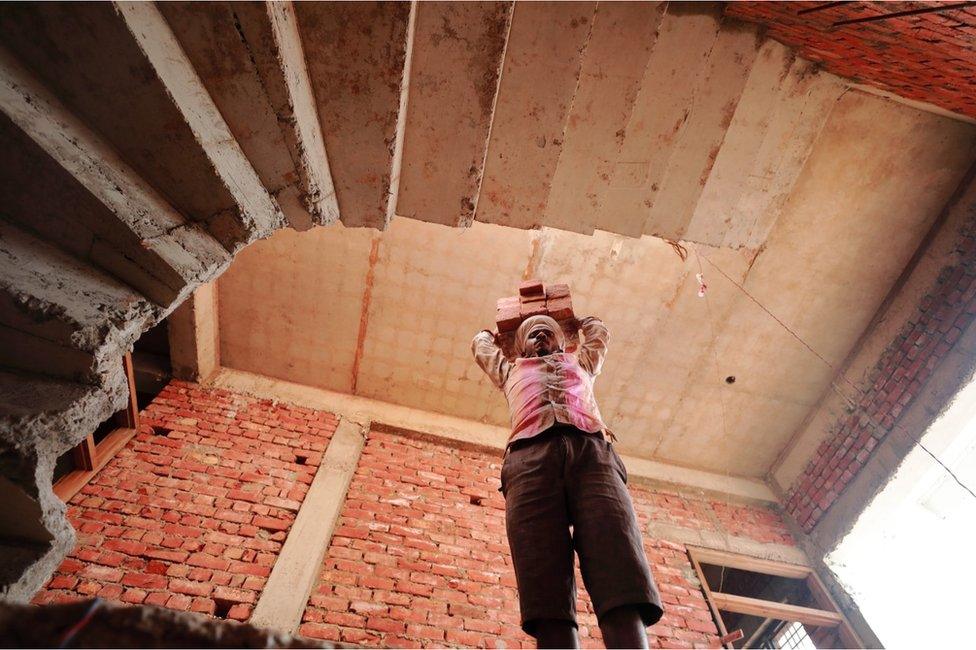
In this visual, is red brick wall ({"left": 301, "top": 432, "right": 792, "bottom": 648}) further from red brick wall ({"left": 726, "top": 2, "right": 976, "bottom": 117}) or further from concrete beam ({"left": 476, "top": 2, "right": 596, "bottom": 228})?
red brick wall ({"left": 726, "top": 2, "right": 976, "bottom": 117})

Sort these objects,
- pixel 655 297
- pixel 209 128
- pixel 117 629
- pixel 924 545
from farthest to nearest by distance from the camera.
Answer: pixel 655 297 → pixel 924 545 → pixel 209 128 → pixel 117 629

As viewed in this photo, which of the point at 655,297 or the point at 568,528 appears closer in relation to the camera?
the point at 568,528

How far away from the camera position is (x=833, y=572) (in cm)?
412

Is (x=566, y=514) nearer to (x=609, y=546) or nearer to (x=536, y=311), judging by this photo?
(x=609, y=546)

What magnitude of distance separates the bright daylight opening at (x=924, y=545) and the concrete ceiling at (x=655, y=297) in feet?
3.41

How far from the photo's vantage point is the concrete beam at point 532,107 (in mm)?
1926

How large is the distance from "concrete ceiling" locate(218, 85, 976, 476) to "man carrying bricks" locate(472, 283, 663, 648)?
177cm

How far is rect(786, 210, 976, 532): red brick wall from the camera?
363 cm

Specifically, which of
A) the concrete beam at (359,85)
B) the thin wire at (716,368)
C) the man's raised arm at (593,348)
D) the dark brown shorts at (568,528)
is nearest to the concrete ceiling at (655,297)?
the thin wire at (716,368)

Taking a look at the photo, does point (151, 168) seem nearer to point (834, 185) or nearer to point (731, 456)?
point (834, 185)

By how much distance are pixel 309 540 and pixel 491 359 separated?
2.04m

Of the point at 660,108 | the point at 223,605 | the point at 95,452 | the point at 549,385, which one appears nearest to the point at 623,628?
the point at 549,385

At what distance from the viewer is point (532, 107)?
82.7 inches

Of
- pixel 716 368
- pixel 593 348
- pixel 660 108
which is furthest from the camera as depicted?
pixel 716 368
